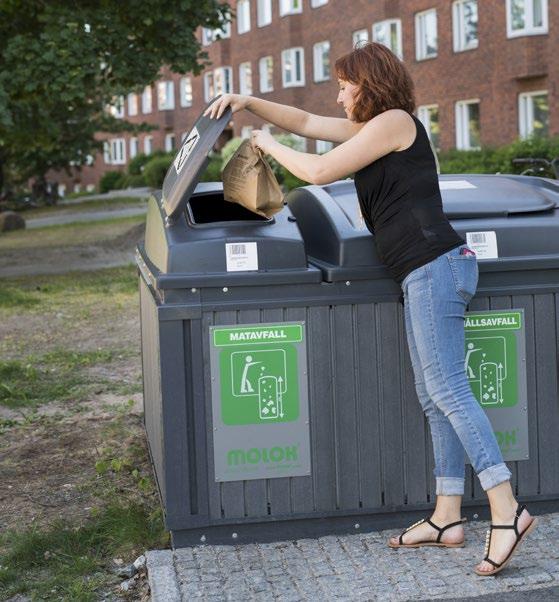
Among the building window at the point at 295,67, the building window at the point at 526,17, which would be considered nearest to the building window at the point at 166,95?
the building window at the point at 295,67

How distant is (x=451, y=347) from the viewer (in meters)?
4.30

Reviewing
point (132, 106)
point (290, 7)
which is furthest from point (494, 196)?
point (132, 106)

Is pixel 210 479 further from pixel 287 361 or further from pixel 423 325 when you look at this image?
pixel 423 325

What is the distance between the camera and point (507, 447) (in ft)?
15.4

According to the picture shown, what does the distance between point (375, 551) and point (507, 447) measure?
667 millimetres

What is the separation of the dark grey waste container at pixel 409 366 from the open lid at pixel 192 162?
0.58 meters

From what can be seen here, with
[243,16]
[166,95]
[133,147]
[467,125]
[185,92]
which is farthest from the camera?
[133,147]

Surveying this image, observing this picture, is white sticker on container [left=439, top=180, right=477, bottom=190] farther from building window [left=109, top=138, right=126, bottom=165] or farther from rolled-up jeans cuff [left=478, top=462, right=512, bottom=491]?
building window [left=109, top=138, right=126, bottom=165]

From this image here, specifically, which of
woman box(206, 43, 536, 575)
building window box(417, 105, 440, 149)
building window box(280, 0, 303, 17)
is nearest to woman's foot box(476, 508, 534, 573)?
woman box(206, 43, 536, 575)

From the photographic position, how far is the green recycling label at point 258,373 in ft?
14.6

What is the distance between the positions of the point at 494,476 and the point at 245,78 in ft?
160

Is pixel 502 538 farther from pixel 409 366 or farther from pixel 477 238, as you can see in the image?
pixel 477 238

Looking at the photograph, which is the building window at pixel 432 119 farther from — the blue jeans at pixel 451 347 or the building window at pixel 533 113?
the blue jeans at pixel 451 347

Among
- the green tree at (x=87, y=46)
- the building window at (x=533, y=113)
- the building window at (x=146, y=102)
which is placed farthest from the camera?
the building window at (x=146, y=102)
